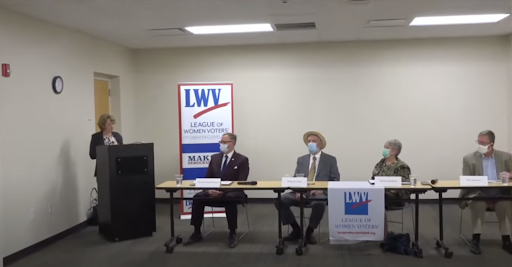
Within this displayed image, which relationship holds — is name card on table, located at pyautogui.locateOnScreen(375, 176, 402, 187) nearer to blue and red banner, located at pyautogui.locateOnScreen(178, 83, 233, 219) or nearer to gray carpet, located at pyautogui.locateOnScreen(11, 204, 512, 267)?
gray carpet, located at pyautogui.locateOnScreen(11, 204, 512, 267)

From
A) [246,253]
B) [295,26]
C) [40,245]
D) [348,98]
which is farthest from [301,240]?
[348,98]

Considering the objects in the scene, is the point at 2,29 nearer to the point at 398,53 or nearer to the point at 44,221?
the point at 44,221

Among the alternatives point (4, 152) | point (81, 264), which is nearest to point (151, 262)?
point (81, 264)

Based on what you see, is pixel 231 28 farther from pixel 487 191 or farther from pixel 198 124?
pixel 487 191

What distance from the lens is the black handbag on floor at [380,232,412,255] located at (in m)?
4.54

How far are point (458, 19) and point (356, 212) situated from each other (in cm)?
281

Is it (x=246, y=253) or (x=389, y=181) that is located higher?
(x=389, y=181)

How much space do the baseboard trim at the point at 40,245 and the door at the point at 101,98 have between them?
1.45 meters

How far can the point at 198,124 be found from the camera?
244 inches

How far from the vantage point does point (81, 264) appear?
176 inches

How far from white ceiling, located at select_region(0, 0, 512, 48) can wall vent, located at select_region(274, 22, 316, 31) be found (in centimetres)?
10

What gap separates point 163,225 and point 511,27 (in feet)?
17.4

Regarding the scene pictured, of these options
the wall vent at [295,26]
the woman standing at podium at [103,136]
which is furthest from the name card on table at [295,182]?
the woman standing at podium at [103,136]

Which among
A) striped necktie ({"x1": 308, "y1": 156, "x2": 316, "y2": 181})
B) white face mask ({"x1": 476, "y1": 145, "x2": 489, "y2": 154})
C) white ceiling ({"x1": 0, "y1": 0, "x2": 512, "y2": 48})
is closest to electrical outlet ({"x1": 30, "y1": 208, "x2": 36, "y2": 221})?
white ceiling ({"x1": 0, "y1": 0, "x2": 512, "y2": 48})
